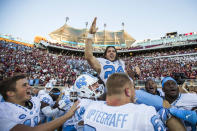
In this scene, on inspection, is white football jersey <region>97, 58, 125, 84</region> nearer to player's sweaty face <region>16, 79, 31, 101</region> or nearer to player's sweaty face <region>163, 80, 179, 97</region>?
player's sweaty face <region>163, 80, 179, 97</region>

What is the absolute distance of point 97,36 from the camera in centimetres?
4847

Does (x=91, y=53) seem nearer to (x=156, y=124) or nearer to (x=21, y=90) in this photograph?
(x=21, y=90)

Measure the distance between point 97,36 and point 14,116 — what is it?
159 ft

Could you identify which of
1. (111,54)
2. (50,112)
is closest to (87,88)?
(111,54)

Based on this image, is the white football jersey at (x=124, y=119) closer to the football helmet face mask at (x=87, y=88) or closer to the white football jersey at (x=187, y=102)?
the football helmet face mask at (x=87, y=88)

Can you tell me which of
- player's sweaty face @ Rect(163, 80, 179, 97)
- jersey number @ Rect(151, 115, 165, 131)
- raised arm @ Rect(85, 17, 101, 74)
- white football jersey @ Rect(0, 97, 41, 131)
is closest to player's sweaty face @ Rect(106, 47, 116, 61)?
raised arm @ Rect(85, 17, 101, 74)

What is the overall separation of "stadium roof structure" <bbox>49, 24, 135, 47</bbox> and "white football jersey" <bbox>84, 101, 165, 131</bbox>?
46.3 m

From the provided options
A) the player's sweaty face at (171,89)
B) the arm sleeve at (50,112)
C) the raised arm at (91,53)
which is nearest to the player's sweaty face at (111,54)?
the raised arm at (91,53)

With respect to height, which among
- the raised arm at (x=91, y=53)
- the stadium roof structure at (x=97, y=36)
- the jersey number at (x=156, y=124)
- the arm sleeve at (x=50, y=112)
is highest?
the stadium roof structure at (x=97, y=36)

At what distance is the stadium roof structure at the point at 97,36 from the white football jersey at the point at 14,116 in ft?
149

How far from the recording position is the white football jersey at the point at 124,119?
97 cm

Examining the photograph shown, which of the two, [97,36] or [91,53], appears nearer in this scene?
[91,53]

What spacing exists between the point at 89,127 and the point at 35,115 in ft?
3.99

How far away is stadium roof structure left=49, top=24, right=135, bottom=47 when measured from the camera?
147ft
